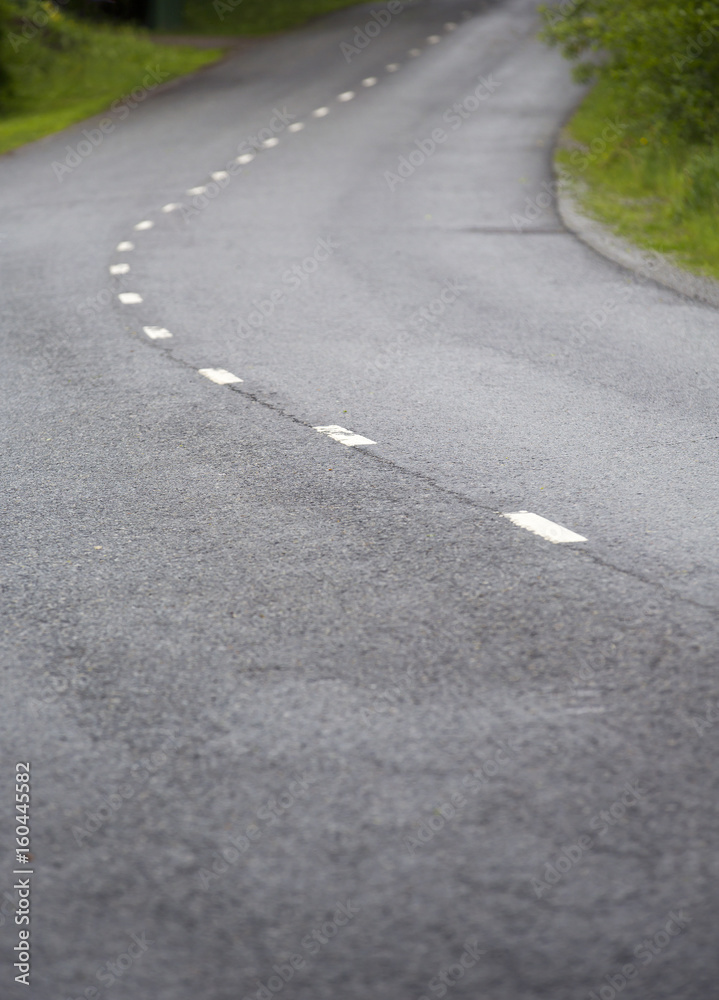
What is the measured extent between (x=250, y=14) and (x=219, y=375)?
118ft

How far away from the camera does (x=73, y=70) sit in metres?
28.5

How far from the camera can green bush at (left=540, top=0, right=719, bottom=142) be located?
14258 millimetres

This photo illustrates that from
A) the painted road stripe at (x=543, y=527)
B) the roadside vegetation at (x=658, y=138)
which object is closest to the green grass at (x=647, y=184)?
the roadside vegetation at (x=658, y=138)

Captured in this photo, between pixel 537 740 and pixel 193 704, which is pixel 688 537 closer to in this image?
pixel 537 740

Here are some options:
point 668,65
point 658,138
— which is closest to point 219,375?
point 668,65

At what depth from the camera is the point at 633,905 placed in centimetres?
290

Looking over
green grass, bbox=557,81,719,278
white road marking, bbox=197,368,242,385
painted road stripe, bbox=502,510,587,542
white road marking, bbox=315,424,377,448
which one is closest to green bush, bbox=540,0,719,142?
green grass, bbox=557,81,719,278

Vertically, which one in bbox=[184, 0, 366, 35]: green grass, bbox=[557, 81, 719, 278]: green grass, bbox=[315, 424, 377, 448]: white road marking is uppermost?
bbox=[184, 0, 366, 35]: green grass

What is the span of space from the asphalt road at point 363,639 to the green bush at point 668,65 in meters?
5.49

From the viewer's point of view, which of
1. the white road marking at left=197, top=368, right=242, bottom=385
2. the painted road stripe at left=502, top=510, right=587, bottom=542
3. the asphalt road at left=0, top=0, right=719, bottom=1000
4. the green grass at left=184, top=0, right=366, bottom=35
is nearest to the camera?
the asphalt road at left=0, top=0, right=719, bottom=1000

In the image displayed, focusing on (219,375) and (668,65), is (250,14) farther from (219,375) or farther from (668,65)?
(219,375)

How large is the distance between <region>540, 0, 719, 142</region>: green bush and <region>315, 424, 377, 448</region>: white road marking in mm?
9382

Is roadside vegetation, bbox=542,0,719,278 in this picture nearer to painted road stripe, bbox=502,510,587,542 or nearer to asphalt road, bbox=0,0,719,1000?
asphalt road, bbox=0,0,719,1000

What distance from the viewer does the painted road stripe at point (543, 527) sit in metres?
5.08
